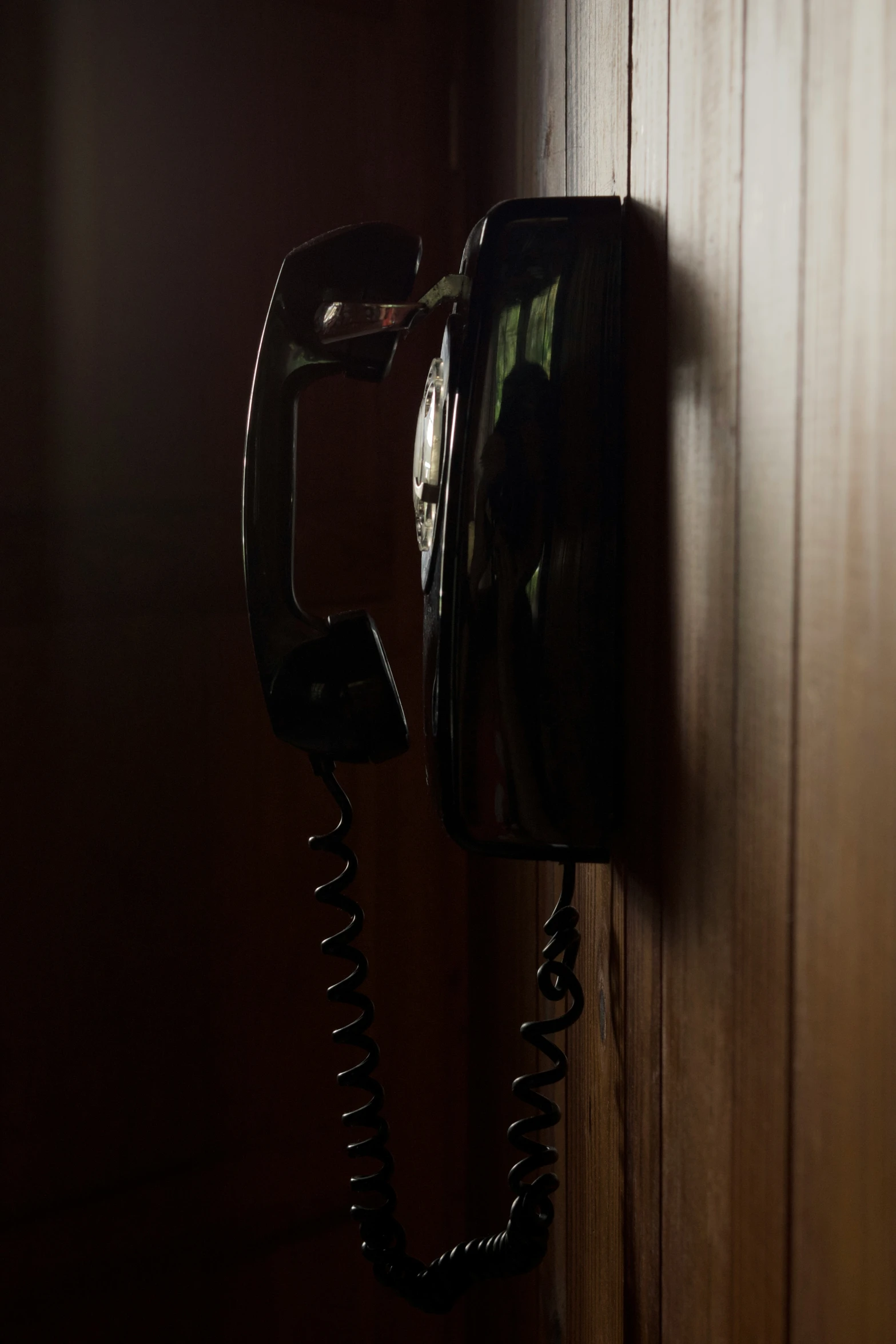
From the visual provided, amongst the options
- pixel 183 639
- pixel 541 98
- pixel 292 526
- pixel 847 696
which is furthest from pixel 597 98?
pixel 183 639

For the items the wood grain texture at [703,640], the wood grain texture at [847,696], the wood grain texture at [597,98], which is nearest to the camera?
the wood grain texture at [847,696]

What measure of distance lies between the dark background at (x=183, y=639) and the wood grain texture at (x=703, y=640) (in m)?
0.45

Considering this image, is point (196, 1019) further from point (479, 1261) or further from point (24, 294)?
point (24, 294)

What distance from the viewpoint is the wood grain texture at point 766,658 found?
0.33m

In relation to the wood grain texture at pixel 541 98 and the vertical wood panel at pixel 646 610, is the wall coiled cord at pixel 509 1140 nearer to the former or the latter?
the vertical wood panel at pixel 646 610

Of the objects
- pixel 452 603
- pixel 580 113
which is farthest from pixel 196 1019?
pixel 580 113

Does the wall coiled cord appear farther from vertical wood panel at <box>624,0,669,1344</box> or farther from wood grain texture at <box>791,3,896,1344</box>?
wood grain texture at <box>791,3,896,1344</box>

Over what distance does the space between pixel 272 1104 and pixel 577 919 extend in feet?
1.61

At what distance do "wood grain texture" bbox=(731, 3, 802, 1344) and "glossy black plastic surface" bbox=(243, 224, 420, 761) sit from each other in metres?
0.24

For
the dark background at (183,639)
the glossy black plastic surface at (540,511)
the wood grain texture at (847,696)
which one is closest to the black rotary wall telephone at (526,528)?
the glossy black plastic surface at (540,511)

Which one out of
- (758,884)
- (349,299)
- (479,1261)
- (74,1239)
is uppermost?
(349,299)

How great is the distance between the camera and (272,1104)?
936 millimetres

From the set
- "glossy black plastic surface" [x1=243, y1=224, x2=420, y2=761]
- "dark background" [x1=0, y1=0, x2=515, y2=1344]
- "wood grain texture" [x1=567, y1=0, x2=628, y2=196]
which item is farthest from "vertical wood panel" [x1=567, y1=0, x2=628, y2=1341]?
"dark background" [x1=0, y1=0, x2=515, y2=1344]

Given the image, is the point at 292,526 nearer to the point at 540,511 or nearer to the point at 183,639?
the point at 540,511
